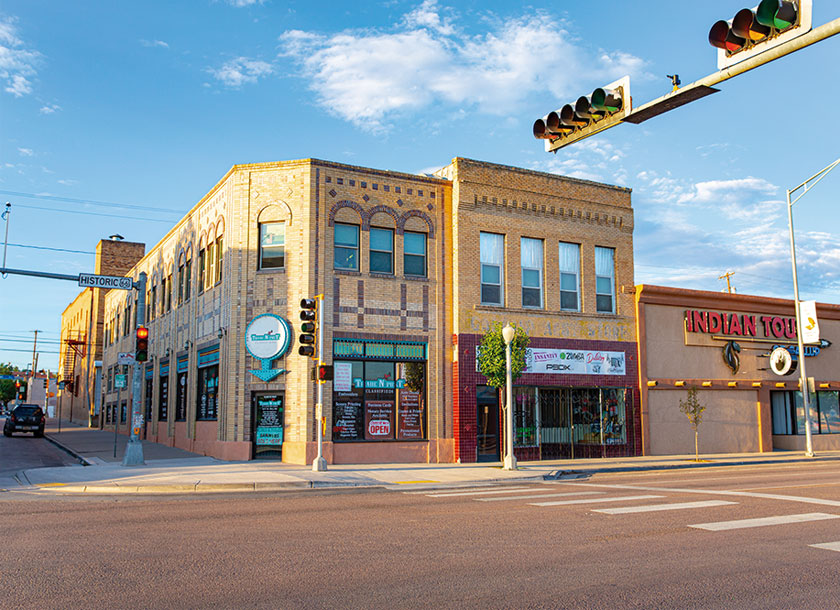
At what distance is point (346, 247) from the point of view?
23312 millimetres

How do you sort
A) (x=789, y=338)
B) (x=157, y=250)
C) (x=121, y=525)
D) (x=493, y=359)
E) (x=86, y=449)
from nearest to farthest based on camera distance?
1. (x=121, y=525)
2. (x=493, y=359)
3. (x=86, y=449)
4. (x=789, y=338)
5. (x=157, y=250)

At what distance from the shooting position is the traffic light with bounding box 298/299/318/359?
736 inches

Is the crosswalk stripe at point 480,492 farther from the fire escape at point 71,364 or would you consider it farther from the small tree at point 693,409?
Answer: the fire escape at point 71,364

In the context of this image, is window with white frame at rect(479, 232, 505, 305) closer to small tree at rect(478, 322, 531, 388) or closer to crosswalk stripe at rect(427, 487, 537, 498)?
small tree at rect(478, 322, 531, 388)

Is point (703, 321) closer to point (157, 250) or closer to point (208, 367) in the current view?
point (208, 367)

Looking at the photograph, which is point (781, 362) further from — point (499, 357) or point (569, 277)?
point (499, 357)

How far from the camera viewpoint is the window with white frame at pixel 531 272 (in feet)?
85.1

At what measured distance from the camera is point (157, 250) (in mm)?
34969

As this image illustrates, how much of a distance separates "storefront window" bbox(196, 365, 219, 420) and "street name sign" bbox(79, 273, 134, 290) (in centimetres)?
408

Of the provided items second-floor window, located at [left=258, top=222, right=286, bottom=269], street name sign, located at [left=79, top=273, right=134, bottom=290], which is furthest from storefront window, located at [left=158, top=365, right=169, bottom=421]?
second-floor window, located at [left=258, top=222, right=286, bottom=269]

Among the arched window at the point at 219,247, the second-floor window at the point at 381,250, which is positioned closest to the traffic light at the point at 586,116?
the second-floor window at the point at 381,250

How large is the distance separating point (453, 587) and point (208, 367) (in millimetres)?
20083

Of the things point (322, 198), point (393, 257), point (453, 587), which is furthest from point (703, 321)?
point (453, 587)

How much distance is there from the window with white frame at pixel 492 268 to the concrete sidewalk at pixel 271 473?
221 inches
